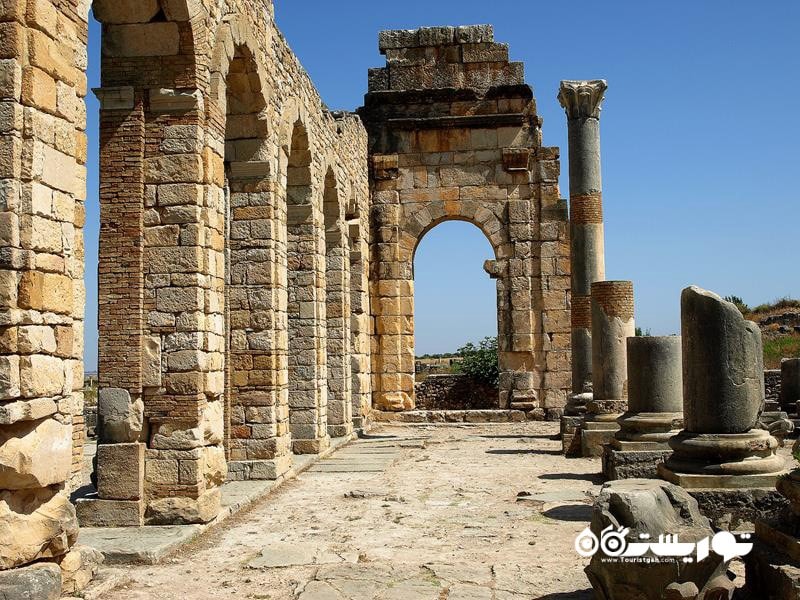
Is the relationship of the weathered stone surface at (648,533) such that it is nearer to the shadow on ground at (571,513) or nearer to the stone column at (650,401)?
the shadow on ground at (571,513)

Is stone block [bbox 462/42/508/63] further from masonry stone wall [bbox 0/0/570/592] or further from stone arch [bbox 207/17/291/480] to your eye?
stone arch [bbox 207/17/291/480]

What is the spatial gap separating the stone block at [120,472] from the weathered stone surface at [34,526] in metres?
2.30

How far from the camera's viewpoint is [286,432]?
1092 cm

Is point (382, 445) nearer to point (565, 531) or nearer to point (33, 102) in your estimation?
point (565, 531)

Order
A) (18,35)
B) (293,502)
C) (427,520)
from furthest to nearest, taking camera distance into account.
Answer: (293,502) → (427,520) → (18,35)

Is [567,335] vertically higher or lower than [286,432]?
higher

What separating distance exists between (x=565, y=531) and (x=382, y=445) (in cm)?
752

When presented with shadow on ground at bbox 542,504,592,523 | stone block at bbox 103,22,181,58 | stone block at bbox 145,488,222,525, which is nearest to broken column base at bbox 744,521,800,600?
shadow on ground at bbox 542,504,592,523

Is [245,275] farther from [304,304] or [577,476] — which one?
[577,476]

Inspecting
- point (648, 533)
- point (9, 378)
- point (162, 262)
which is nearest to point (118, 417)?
point (162, 262)

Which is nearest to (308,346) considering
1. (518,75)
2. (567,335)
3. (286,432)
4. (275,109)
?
(286,432)

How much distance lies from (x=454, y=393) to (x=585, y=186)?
32.4 feet

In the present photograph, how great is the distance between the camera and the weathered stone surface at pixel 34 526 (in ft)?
15.6

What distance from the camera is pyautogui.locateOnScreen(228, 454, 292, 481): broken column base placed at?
10.2m
